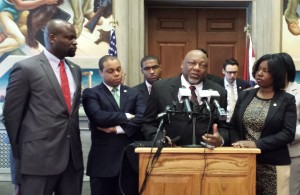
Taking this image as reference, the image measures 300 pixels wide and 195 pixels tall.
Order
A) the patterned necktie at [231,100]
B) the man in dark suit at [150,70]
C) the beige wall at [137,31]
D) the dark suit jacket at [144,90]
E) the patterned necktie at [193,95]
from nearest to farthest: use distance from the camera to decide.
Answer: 1. the patterned necktie at [193,95]
2. the dark suit jacket at [144,90]
3. the man in dark suit at [150,70]
4. the patterned necktie at [231,100]
5. the beige wall at [137,31]

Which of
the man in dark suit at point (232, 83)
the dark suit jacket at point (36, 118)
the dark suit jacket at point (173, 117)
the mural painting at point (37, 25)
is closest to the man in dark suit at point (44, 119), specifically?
the dark suit jacket at point (36, 118)

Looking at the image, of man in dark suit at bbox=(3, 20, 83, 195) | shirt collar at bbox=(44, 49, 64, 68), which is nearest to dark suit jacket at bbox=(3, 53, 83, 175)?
man in dark suit at bbox=(3, 20, 83, 195)

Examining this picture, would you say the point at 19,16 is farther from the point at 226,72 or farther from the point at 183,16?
the point at 226,72

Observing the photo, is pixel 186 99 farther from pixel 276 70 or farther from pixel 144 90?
pixel 144 90

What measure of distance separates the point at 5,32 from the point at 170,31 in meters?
2.57

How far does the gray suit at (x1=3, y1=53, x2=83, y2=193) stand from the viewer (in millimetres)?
3201

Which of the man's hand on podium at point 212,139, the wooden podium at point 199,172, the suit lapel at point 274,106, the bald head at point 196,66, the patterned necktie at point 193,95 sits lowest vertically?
the wooden podium at point 199,172

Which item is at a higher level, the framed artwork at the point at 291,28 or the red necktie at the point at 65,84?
the framed artwork at the point at 291,28

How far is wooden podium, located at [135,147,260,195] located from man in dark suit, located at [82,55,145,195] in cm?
105

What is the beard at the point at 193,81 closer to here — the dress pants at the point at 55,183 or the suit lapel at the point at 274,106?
the suit lapel at the point at 274,106

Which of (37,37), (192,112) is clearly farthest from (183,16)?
(192,112)

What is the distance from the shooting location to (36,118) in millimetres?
3209

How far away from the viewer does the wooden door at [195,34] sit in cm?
758

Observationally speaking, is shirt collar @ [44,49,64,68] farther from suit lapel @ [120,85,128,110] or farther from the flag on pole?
the flag on pole
